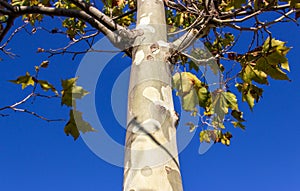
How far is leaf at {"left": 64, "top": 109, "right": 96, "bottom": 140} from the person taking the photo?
1.85 m

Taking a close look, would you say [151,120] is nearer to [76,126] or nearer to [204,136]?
[76,126]

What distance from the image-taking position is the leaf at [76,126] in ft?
6.08

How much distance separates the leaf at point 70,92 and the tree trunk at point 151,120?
382 mm

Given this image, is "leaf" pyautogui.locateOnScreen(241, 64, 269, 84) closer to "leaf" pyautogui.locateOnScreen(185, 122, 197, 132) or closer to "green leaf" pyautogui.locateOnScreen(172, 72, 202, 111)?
"green leaf" pyautogui.locateOnScreen(172, 72, 202, 111)

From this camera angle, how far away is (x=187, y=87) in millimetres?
2084

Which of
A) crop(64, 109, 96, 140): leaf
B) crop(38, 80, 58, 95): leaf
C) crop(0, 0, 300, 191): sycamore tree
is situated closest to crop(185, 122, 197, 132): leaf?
crop(0, 0, 300, 191): sycamore tree

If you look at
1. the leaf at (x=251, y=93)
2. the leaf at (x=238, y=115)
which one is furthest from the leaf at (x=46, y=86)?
the leaf at (x=238, y=115)

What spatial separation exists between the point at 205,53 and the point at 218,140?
110 centimetres

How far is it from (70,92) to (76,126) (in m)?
0.21

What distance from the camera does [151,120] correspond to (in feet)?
4.66

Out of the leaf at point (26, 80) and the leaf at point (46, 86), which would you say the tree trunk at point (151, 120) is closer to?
the leaf at point (46, 86)

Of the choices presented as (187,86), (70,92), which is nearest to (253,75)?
(187,86)

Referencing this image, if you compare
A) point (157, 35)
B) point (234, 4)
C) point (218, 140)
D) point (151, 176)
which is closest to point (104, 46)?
point (157, 35)

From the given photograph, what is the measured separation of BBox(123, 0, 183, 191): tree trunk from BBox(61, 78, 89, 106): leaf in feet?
1.25
